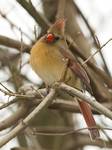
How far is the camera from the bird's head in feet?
11.0

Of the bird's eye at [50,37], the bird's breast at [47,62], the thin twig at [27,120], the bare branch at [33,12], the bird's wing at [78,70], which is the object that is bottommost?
the thin twig at [27,120]

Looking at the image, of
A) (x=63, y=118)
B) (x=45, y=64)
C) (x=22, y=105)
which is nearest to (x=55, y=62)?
(x=45, y=64)

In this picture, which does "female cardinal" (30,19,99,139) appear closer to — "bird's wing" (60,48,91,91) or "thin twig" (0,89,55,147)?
"bird's wing" (60,48,91,91)

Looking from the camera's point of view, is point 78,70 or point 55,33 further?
point 55,33

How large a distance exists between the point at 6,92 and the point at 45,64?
0.70 metres

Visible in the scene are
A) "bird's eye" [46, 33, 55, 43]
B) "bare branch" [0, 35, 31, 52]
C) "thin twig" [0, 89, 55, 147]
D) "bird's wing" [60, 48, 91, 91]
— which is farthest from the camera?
"bare branch" [0, 35, 31, 52]

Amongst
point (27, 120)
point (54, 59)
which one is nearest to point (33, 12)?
point (54, 59)

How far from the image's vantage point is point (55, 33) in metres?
3.42

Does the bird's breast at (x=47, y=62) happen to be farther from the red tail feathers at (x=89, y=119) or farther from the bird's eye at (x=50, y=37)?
the red tail feathers at (x=89, y=119)

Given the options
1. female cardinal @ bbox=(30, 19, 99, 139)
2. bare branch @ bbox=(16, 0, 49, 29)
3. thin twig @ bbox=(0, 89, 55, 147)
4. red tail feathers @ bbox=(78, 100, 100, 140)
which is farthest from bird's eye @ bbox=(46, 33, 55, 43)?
thin twig @ bbox=(0, 89, 55, 147)

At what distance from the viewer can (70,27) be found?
14.7ft

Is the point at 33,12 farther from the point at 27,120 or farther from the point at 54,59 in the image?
the point at 27,120

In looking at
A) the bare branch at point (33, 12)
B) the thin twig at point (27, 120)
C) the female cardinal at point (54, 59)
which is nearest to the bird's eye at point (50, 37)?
the female cardinal at point (54, 59)

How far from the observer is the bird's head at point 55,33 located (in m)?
3.36
